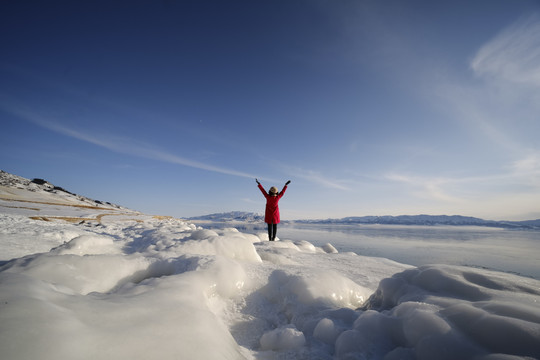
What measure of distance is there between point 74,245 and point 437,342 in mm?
4042

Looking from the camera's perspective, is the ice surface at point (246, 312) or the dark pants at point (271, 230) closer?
the ice surface at point (246, 312)

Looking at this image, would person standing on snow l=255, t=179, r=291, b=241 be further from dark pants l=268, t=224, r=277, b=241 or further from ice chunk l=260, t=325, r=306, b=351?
ice chunk l=260, t=325, r=306, b=351

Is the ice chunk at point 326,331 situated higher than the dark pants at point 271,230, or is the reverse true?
the dark pants at point 271,230

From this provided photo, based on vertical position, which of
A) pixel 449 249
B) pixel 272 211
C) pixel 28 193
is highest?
pixel 28 193

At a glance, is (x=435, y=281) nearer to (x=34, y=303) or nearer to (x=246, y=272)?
(x=246, y=272)

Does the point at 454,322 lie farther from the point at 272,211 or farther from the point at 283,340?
the point at 272,211

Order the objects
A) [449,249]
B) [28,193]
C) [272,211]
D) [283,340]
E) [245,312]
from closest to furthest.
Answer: [283,340], [245,312], [272,211], [449,249], [28,193]

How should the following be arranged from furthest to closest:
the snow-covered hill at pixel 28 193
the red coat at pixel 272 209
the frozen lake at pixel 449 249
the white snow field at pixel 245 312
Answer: the snow-covered hill at pixel 28 193
the frozen lake at pixel 449 249
the red coat at pixel 272 209
the white snow field at pixel 245 312

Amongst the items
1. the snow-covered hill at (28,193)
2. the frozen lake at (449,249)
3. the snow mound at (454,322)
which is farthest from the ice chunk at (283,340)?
the snow-covered hill at (28,193)

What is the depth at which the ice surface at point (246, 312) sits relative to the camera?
99 centimetres

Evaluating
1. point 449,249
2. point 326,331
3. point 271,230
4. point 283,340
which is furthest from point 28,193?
point 449,249

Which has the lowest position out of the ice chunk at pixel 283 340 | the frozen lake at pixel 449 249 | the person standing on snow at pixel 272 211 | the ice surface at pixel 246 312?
the frozen lake at pixel 449 249

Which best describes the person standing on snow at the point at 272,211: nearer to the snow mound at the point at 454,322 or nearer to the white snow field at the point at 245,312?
the white snow field at the point at 245,312

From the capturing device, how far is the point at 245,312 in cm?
205
